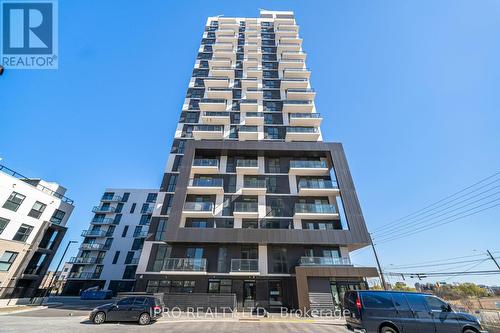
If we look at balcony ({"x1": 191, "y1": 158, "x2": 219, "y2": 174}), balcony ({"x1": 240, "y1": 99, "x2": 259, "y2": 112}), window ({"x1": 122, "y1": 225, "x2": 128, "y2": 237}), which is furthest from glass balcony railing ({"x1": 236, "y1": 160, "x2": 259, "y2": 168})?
window ({"x1": 122, "y1": 225, "x2": 128, "y2": 237})

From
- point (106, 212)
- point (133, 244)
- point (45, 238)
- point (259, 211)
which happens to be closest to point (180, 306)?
point (259, 211)

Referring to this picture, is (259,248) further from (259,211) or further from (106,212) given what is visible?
(106,212)

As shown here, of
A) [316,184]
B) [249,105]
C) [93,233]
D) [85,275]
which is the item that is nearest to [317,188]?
[316,184]

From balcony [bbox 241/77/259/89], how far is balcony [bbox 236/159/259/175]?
16.5m

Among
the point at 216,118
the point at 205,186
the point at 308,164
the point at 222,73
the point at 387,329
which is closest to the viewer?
the point at 387,329

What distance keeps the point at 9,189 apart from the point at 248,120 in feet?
99.7

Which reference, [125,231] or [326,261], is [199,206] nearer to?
[326,261]

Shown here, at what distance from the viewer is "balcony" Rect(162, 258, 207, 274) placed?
20266 millimetres

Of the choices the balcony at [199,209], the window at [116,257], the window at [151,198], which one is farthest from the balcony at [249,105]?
the window at [116,257]

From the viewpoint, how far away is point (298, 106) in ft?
108

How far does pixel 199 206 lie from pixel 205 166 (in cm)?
537

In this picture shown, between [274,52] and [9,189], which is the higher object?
[274,52]

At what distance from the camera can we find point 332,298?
17.8 m

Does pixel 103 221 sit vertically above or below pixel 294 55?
below
